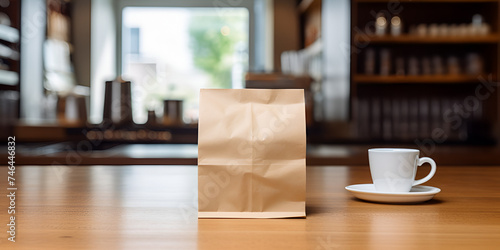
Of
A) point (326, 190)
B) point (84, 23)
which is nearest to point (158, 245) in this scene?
point (326, 190)

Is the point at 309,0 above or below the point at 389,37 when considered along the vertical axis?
above

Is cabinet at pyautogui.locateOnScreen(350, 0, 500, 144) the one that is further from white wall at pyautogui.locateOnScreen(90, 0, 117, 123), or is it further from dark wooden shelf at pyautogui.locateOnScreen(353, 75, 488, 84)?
white wall at pyautogui.locateOnScreen(90, 0, 117, 123)

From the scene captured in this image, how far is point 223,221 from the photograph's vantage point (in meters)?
0.57

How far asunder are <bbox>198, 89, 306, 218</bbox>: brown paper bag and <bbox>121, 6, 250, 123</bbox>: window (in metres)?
5.62

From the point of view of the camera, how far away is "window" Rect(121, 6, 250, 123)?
6.23 metres

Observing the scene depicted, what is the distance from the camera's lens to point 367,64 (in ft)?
12.3

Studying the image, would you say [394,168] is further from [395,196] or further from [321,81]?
[321,81]

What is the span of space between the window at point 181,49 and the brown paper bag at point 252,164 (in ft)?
18.4

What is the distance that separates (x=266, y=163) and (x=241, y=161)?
3cm

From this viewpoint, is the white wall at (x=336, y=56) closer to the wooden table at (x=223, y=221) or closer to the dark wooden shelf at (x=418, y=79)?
the dark wooden shelf at (x=418, y=79)

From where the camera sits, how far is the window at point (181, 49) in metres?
6.23

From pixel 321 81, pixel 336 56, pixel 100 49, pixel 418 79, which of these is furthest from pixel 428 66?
pixel 100 49

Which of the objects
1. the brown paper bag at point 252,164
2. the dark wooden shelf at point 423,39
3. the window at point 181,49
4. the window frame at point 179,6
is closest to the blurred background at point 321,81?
the dark wooden shelf at point 423,39

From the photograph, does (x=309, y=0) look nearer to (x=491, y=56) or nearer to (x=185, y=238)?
(x=491, y=56)
